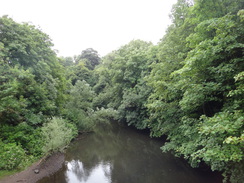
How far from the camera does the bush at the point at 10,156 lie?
10.2 metres

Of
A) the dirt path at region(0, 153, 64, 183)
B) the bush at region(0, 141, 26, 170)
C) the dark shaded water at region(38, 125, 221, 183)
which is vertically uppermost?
the bush at region(0, 141, 26, 170)

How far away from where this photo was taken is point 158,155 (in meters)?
14.9

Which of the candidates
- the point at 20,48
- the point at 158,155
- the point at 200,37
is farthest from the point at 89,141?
the point at 200,37

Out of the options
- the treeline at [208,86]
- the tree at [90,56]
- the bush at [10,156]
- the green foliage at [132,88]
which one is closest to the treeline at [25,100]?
the bush at [10,156]

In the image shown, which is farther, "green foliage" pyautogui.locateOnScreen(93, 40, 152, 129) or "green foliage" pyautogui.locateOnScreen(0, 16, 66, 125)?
"green foliage" pyautogui.locateOnScreen(93, 40, 152, 129)

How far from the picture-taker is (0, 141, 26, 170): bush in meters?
10.2

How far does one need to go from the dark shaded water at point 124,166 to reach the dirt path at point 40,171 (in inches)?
18.4

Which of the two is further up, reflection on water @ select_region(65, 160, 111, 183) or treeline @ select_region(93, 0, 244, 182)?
treeline @ select_region(93, 0, 244, 182)

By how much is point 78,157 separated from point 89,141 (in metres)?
4.43

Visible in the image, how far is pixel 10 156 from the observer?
10453 millimetres

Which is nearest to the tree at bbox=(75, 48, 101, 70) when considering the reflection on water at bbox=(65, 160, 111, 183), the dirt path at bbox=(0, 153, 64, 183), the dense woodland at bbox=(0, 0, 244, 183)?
the dense woodland at bbox=(0, 0, 244, 183)

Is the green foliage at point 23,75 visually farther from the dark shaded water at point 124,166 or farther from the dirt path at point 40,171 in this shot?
the dark shaded water at point 124,166

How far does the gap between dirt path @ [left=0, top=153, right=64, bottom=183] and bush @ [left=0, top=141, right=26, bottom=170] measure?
0.66 meters

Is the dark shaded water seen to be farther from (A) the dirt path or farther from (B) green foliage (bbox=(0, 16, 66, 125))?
(B) green foliage (bbox=(0, 16, 66, 125))
